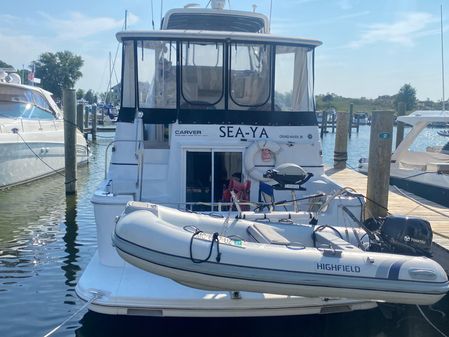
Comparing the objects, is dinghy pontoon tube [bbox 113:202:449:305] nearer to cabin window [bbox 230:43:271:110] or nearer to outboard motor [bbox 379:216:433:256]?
outboard motor [bbox 379:216:433:256]

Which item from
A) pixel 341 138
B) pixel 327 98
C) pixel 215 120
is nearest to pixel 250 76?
pixel 215 120

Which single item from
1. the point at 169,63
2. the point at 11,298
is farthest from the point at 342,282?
the point at 11,298

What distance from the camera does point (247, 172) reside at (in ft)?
20.6

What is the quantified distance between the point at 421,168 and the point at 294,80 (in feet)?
24.8

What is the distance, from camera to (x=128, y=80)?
6.48 m

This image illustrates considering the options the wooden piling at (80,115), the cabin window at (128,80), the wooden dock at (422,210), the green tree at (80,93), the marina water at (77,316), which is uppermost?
the green tree at (80,93)

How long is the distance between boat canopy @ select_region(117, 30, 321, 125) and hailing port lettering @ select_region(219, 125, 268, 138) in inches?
4.9

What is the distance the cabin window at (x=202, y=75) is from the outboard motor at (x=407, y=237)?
2.79 meters

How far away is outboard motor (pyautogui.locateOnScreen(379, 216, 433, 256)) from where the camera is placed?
468 cm

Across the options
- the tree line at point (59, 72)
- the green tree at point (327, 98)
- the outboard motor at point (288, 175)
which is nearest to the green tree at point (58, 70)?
the tree line at point (59, 72)

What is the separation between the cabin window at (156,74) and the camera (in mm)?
6371

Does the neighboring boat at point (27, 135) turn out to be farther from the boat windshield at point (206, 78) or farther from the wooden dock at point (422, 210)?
the wooden dock at point (422, 210)

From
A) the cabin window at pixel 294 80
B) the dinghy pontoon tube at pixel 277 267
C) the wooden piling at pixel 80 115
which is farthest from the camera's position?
the wooden piling at pixel 80 115

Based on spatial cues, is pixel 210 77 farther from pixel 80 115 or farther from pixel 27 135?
pixel 80 115
